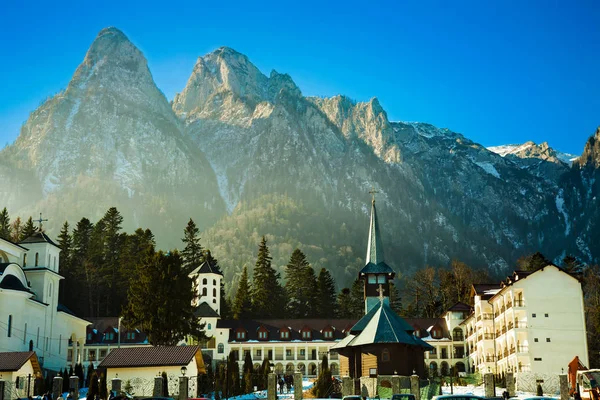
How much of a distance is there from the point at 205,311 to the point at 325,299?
24.2 meters

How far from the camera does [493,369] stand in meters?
82.4

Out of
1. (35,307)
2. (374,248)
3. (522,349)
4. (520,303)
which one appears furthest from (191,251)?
(522,349)

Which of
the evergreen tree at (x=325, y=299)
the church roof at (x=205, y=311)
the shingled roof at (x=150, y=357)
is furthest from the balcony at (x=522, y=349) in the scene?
the evergreen tree at (x=325, y=299)

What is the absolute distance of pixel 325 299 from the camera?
11669cm

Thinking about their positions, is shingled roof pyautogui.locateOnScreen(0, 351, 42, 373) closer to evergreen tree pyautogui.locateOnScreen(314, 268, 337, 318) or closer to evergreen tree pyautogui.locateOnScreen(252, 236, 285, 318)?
evergreen tree pyautogui.locateOnScreen(252, 236, 285, 318)

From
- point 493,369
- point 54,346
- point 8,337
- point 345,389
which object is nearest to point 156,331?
point 8,337

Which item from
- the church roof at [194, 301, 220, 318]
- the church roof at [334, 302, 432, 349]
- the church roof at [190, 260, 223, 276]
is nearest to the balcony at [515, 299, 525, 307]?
the church roof at [334, 302, 432, 349]

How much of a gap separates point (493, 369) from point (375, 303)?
49.1 ft

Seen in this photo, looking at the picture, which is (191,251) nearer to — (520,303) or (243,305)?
(243,305)

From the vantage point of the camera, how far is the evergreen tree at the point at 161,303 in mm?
64625

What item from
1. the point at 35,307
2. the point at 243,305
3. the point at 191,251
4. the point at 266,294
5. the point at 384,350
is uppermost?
the point at 191,251

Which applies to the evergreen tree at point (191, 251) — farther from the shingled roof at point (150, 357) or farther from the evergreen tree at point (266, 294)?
the shingled roof at point (150, 357)

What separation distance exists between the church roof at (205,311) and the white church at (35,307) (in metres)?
15.5

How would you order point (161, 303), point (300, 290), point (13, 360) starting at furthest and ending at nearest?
point (300, 290), point (161, 303), point (13, 360)
